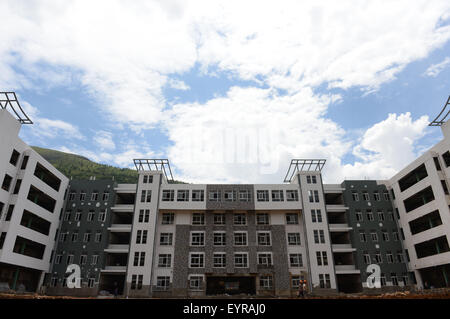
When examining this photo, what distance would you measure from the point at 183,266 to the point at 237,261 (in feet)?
27.0

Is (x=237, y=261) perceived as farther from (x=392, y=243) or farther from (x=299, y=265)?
(x=392, y=243)

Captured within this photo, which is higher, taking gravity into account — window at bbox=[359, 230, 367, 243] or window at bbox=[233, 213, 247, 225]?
window at bbox=[233, 213, 247, 225]

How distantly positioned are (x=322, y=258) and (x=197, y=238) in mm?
19394

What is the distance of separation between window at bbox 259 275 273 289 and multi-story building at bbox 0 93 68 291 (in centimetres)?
3149

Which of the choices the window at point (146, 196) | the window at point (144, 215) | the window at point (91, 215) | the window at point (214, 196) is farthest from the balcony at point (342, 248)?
the window at point (91, 215)

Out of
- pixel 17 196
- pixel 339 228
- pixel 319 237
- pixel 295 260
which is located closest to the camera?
pixel 17 196

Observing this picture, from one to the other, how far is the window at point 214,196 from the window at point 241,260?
9.20 m

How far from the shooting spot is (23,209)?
125ft

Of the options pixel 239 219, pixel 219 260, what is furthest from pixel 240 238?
pixel 219 260

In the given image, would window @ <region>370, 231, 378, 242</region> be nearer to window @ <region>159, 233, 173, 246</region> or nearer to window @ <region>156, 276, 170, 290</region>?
window @ <region>159, 233, 173, 246</region>

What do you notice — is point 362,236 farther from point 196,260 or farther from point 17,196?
point 17,196

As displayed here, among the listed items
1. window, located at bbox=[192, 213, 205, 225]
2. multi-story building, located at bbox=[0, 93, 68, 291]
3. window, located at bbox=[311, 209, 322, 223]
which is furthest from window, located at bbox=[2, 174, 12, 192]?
window, located at bbox=[311, 209, 322, 223]

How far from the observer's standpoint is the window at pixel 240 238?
155ft

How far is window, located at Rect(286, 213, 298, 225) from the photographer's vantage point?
161 feet
